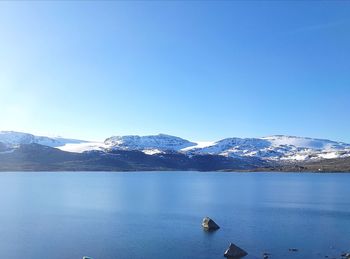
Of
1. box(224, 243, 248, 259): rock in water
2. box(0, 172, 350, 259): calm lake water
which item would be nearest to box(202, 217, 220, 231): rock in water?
box(0, 172, 350, 259): calm lake water

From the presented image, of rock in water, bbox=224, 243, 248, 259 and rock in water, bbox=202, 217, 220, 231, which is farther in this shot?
rock in water, bbox=202, 217, 220, 231

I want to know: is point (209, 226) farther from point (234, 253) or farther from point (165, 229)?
point (234, 253)

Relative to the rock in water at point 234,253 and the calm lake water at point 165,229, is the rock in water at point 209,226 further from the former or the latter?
the rock in water at point 234,253

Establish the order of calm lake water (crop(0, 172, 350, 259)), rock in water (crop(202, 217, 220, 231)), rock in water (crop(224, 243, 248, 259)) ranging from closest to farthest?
rock in water (crop(224, 243, 248, 259)) < calm lake water (crop(0, 172, 350, 259)) < rock in water (crop(202, 217, 220, 231))

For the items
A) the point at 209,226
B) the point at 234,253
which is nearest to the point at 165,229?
the point at 209,226

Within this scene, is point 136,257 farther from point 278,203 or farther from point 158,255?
point 278,203

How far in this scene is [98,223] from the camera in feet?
264

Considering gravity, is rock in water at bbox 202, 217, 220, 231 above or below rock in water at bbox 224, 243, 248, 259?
above

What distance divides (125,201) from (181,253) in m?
66.8

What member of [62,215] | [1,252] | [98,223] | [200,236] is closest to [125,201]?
[62,215]

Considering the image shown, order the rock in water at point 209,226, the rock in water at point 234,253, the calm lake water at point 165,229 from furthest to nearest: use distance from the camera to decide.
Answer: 1. the rock in water at point 209,226
2. the calm lake water at point 165,229
3. the rock in water at point 234,253

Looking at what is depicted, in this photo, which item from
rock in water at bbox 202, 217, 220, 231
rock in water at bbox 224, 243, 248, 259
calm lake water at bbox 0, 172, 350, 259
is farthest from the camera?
rock in water at bbox 202, 217, 220, 231

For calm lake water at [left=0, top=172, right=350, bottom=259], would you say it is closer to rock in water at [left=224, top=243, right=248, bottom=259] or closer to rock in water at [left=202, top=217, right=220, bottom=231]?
rock in water at [left=224, top=243, right=248, bottom=259]

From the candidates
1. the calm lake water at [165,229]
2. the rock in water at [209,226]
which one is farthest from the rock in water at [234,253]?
the rock in water at [209,226]
